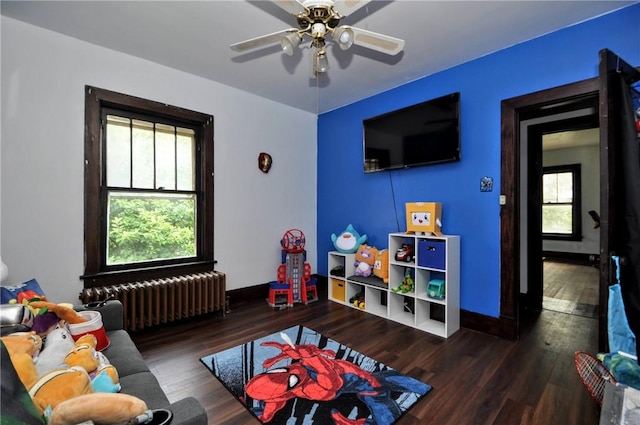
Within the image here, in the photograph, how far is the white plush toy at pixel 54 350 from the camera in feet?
3.82

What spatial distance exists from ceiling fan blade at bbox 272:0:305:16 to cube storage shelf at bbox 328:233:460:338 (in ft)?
7.27

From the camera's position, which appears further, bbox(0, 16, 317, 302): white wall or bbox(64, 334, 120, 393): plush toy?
bbox(0, 16, 317, 302): white wall

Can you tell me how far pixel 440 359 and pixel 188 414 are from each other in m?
1.99

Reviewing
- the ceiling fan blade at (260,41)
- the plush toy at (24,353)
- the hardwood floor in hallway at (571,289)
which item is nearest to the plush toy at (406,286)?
the hardwood floor in hallway at (571,289)

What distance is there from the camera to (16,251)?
2289 millimetres

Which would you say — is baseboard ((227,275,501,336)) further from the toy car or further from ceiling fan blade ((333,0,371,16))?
ceiling fan blade ((333,0,371,16))

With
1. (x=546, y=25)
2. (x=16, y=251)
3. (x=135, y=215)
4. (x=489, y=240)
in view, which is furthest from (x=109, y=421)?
(x=546, y=25)

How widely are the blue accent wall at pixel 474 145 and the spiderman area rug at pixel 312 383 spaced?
1.43 m

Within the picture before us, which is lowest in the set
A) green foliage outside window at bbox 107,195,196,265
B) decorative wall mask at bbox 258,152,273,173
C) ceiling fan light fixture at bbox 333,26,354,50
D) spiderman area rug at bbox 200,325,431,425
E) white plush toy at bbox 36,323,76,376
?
spiderman area rug at bbox 200,325,431,425

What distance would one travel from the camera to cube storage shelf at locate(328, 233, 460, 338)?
9.00 feet

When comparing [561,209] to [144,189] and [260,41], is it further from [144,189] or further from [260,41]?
[144,189]

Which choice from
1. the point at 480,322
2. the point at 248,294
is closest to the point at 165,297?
the point at 248,294

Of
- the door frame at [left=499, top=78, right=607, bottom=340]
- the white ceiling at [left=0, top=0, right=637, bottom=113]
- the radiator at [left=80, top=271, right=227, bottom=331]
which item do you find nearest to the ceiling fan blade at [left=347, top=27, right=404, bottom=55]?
the white ceiling at [left=0, top=0, right=637, bottom=113]

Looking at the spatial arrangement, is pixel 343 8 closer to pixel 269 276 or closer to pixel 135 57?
pixel 135 57
